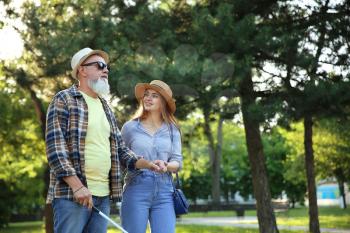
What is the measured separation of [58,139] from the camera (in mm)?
3689

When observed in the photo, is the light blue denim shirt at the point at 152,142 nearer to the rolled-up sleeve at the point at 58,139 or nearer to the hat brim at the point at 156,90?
the hat brim at the point at 156,90

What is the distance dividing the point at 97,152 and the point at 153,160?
0.79 meters

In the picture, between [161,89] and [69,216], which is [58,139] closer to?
[69,216]

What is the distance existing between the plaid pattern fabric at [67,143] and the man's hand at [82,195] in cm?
7

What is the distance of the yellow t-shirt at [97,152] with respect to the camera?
380cm

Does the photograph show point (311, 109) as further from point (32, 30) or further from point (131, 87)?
point (32, 30)

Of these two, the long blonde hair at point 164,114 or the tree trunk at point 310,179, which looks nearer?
the long blonde hair at point 164,114

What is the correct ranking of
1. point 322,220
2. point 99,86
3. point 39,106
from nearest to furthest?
point 99,86
point 39,106
point 322,220

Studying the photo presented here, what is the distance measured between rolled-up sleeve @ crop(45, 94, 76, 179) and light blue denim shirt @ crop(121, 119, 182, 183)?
912 millimetres

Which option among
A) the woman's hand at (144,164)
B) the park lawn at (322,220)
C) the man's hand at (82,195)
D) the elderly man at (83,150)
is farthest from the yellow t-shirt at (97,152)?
the park lawn at (322,220)

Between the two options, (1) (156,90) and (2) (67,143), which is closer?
(2) (67,143)

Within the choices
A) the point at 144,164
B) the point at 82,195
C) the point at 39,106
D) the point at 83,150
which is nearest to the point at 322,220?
the point at 39,106

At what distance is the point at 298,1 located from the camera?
461 inches

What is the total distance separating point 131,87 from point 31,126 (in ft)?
37.5
